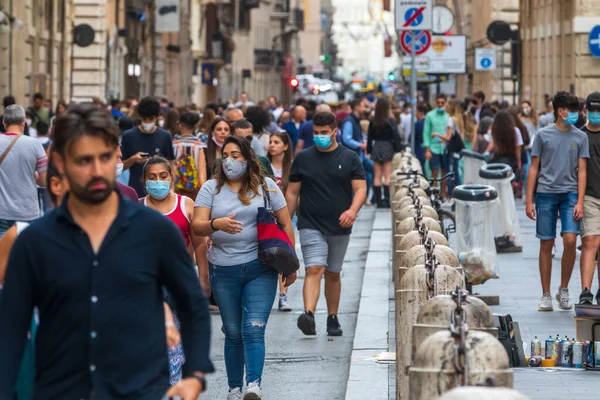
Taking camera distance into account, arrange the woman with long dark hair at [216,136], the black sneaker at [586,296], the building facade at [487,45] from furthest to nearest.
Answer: the building facade at [487,45]
the woman with long dark hair at [216,136]
the black sneaker at [586,296]

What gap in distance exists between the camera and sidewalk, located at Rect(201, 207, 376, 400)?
9.94 metres

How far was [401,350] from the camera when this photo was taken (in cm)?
852

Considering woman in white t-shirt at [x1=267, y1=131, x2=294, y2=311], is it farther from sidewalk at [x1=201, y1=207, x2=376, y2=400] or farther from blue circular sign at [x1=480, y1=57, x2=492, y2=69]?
blue circular sign at [x1=480, y1=57, x2=492, y2=69]

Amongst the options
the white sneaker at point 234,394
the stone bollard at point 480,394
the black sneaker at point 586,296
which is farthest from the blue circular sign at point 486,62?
the stone bollard at point 480,394

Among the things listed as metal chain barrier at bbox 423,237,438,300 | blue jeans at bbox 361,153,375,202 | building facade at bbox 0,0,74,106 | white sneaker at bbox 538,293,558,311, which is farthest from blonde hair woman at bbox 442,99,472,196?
Answer: metal chain barrier at bbox 423,237,438,300

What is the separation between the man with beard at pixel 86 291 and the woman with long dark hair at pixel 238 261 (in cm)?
404

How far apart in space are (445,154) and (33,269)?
70.7ft

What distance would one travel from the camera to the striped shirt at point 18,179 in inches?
476

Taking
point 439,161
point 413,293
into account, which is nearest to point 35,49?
point 439,161

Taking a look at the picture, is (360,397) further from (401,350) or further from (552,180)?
(552,180)

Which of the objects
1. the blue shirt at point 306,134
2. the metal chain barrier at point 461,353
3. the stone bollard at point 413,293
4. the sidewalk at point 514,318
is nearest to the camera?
the metal chain barrier at point 461,353

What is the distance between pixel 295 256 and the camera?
9.13m

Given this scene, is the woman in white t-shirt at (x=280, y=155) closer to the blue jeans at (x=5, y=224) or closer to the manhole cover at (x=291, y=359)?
the blue jeans at (x=5, y=224)

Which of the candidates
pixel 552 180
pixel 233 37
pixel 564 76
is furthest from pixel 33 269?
pixel 233 37
